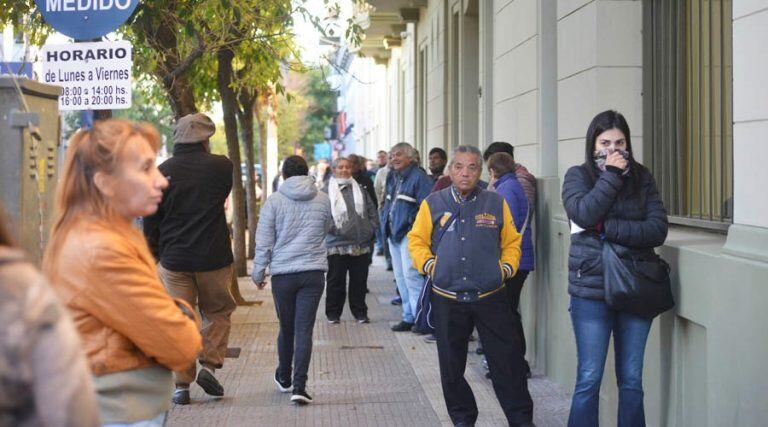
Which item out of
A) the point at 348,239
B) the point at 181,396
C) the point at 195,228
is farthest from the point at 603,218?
the point at 348,239

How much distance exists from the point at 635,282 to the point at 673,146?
6.33 feet

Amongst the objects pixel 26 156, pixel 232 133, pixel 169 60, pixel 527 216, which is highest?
pixel 169 60

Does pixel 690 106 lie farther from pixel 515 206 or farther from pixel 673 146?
pixel 515 206

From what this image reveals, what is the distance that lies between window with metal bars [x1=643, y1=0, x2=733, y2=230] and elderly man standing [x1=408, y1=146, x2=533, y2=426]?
120 cm

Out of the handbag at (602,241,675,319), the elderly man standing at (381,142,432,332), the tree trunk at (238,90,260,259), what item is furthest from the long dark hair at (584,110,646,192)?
the tree trunk at (238,90,260,259)

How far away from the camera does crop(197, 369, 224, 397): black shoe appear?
8367 mm

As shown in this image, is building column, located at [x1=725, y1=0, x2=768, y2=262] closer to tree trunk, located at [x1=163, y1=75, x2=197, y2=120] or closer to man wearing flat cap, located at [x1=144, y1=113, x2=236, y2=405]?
man wearing flat cap, located at [x1=144, y1=113, x2=236, y2=405]

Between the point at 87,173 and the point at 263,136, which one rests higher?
the point at 263,136

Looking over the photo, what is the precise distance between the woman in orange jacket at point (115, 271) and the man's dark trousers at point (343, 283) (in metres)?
9.36

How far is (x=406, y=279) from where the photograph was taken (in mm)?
12250

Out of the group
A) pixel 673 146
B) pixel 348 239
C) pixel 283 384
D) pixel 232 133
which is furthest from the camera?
pixel 232 133

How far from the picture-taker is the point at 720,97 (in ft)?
21.6

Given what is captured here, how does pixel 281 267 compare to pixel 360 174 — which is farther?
pixel 360 174

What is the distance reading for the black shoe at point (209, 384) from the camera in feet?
27.5
